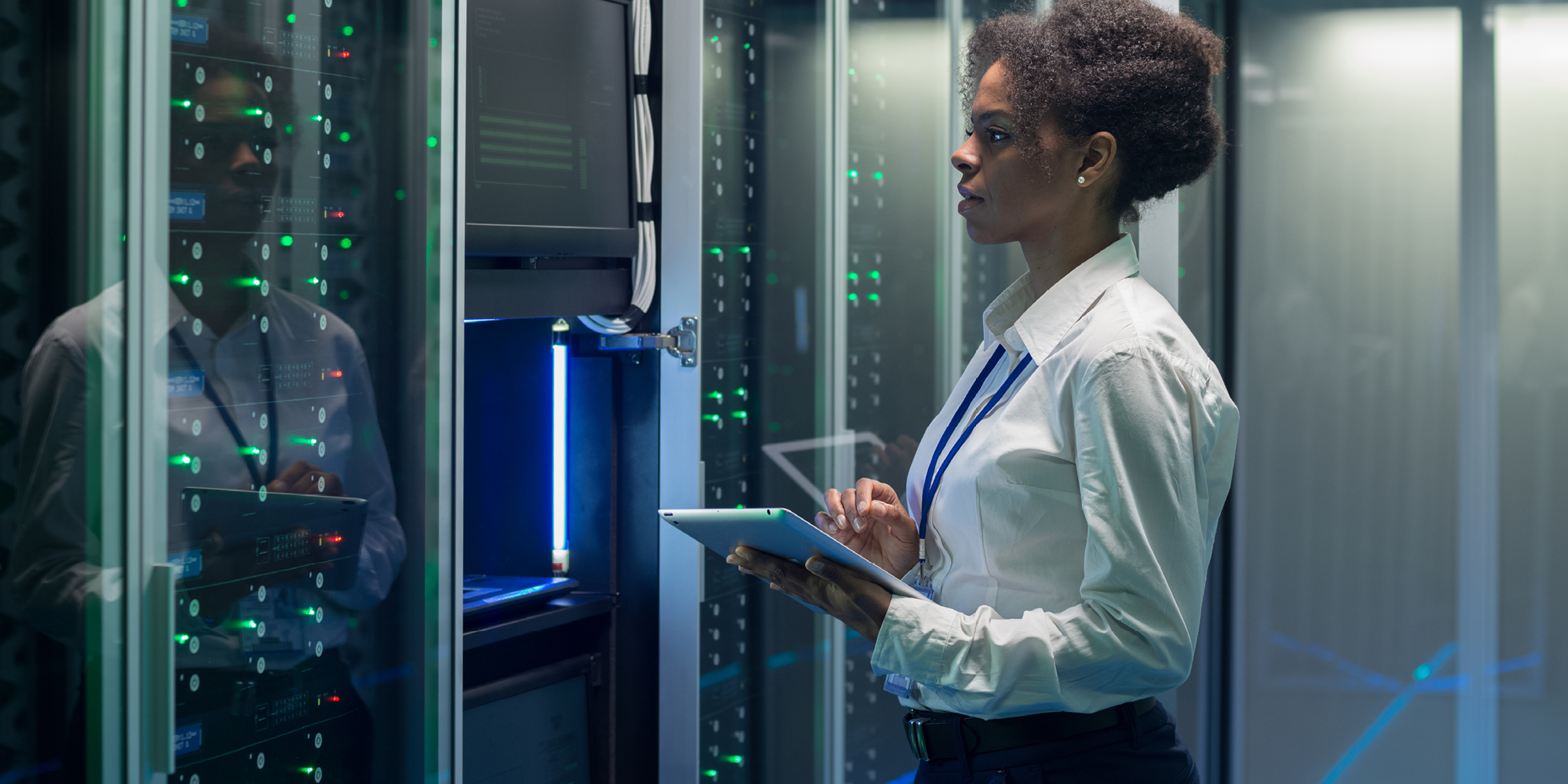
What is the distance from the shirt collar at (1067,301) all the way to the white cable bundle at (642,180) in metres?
0.92

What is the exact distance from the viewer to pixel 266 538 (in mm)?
1439

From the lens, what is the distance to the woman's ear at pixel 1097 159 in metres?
1.35

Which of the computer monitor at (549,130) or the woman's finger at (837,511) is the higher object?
the computer monitor at (549,130)

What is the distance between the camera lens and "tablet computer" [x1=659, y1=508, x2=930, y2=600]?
4.07 ft

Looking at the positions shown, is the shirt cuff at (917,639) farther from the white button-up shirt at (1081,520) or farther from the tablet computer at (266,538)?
the tablet computer at (266,538)

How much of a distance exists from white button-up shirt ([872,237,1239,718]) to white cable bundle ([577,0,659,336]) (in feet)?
3.21

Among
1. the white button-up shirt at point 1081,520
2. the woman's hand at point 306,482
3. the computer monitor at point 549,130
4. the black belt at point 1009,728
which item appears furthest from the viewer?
the computer monitor at point 549,130

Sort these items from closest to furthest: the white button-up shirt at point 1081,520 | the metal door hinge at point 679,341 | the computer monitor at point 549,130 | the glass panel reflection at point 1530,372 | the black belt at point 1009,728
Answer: the white button-up shirt at point 1081,520, the black belt at point 1009,728, the computer monitor at point 549,130, the metal door hinge at point 679,341, the glass panel reflection at point 1530,372

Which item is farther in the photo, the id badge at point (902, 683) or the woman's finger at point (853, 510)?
the woman's finger at point (853, 510)

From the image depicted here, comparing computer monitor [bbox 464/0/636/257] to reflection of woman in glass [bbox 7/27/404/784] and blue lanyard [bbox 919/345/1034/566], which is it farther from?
blue lanyard [bbox 919/345/1034/566]

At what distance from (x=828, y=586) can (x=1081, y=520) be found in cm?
27

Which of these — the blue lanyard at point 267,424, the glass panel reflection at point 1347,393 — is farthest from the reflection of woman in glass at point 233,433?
the glass panel reflection at point 1347,393

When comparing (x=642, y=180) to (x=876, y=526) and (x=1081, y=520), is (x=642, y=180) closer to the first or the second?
(x=876, y=526)

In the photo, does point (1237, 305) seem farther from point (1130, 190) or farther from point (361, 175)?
point (361, 175)
